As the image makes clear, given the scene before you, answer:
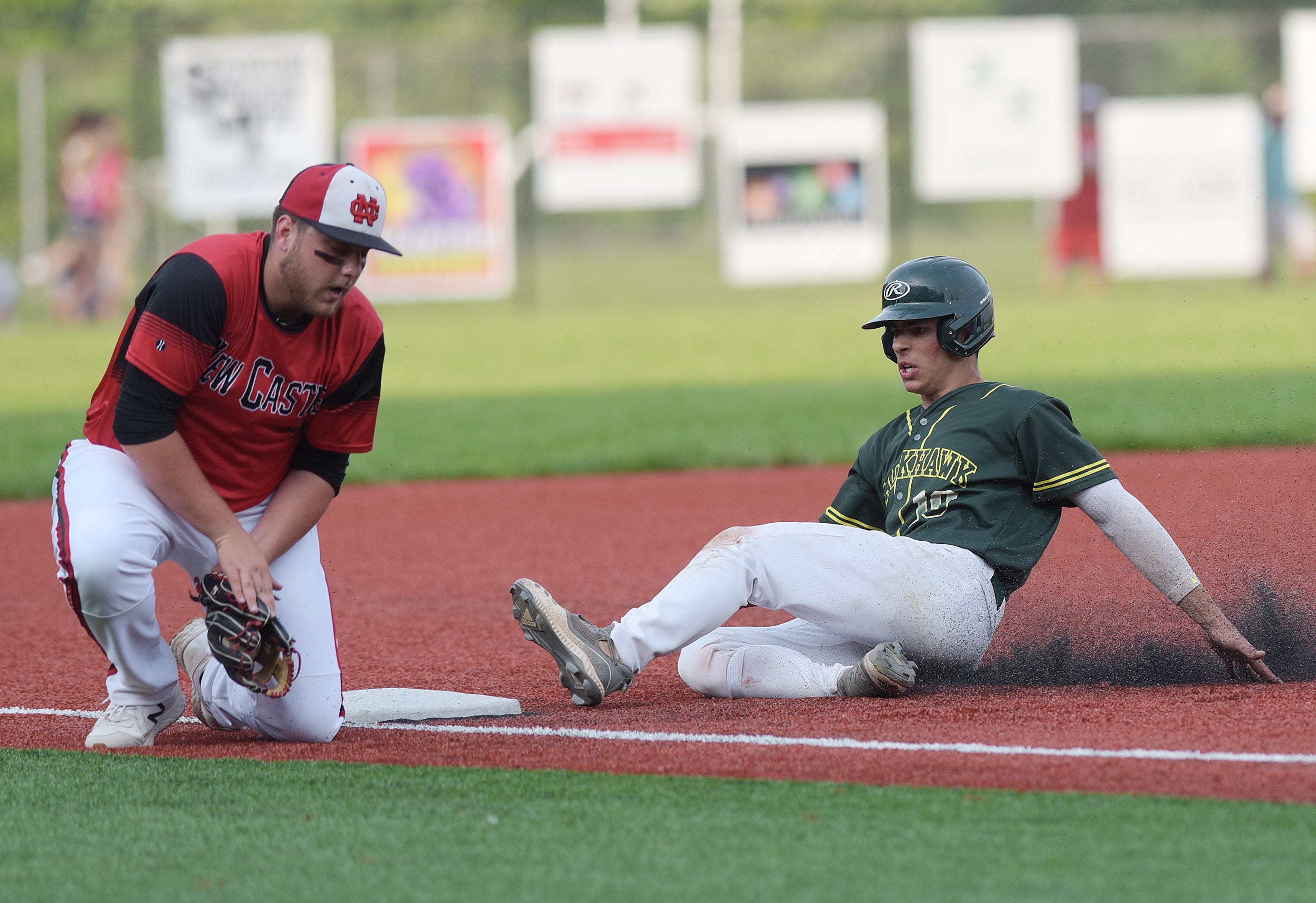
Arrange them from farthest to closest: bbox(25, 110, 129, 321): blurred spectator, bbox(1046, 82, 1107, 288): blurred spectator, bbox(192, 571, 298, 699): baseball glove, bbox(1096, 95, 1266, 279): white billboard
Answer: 1. bbox(25, 110, 129, 321): blurred spectator
2. bbox(1046, 82, 1107, 288): blurred spectator
3. bbox(1096, 95, 1266, 279): white billboard
4. bbox(192, 571, 298, 699): baseball glove

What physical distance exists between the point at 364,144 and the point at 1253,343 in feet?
35.3

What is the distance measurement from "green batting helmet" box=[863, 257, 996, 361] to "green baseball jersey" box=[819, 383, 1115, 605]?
0.15m

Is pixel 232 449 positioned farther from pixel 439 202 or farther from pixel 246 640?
pixel 439 202

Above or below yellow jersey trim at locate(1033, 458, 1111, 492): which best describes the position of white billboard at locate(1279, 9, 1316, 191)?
above

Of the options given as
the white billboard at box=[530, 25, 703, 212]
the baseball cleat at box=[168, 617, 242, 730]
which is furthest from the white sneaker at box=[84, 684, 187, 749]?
the white billboard at box=[530, 25, 703, 212]

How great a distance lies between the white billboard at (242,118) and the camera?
2023 cm

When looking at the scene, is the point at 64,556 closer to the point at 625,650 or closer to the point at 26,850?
the point at 26,850

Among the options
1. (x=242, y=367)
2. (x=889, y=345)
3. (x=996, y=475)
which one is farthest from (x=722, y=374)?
(x=242, y=367)

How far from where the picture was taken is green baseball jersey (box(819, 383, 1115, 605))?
438 cm

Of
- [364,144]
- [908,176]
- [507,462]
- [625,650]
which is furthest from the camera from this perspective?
[908,176]

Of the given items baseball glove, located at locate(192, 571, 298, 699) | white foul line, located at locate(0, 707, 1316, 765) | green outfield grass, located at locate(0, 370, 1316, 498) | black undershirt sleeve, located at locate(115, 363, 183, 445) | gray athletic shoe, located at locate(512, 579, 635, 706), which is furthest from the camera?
green outfield grass, located at locate(0, 370, 1316, 498)

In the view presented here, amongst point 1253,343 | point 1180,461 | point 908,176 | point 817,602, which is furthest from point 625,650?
point 908,176

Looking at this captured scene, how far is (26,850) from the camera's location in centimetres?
322

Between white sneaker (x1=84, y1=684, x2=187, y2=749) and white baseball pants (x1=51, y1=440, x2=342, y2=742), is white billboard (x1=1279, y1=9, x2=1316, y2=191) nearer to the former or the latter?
white baseball pants (x1=51, y1=440, x2=342, y2=742)
